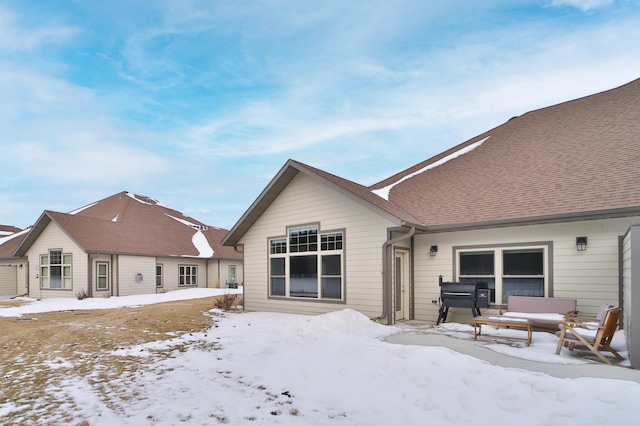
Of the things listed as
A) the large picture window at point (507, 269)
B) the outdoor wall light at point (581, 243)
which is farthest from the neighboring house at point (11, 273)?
the outdoor wall light at point (581, 243)

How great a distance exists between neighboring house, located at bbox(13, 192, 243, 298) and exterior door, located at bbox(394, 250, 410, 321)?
15.2 meters

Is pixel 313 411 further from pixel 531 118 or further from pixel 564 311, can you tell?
pixel 531 118

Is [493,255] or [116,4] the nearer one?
[493,255]

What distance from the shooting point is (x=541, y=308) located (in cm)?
826

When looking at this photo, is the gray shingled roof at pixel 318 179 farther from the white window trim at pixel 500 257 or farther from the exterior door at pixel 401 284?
the white window trim at pixel 500 257

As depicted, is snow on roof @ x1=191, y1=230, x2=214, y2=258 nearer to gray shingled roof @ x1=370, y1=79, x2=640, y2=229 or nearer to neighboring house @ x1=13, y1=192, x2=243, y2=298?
neighboring house @ x1=13, y1=192, x2=243, y2=298

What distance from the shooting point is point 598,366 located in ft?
17.9

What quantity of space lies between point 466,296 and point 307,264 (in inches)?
187

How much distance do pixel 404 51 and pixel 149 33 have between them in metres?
9.64

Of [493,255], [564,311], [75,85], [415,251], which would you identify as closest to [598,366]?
[564,311]

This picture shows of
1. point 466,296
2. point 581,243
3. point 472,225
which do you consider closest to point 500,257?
point 472,225

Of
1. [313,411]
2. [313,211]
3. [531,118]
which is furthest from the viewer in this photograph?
[531,118]

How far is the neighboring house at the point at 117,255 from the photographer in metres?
18.7

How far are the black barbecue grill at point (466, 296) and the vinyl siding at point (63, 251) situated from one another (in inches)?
670
